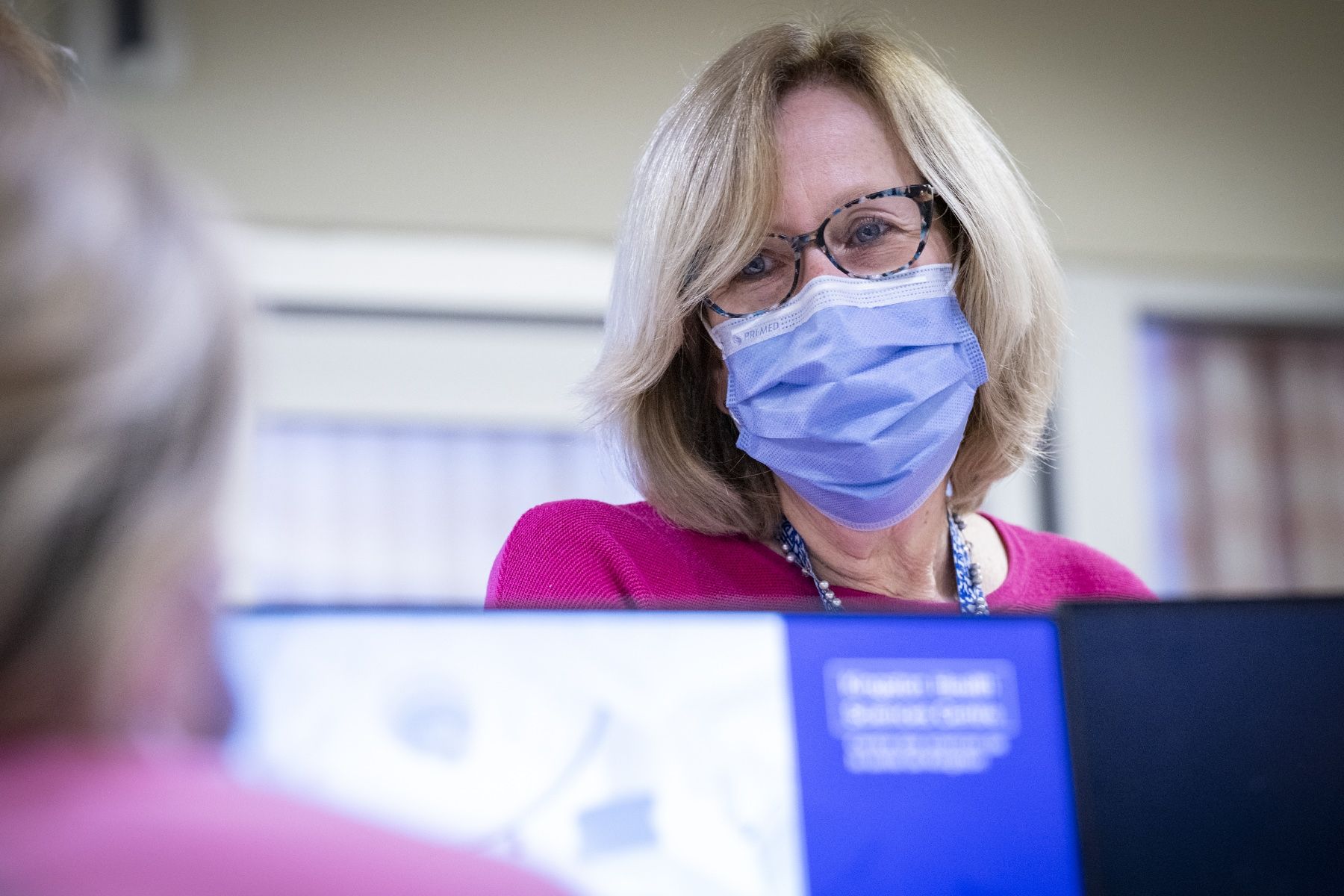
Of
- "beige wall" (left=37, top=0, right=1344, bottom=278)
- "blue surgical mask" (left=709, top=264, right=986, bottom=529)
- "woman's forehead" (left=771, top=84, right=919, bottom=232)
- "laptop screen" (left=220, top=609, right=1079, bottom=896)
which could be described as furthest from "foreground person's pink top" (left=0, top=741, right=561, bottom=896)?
"beige wall" (left=37, top=0, right=1344, bottom=278)

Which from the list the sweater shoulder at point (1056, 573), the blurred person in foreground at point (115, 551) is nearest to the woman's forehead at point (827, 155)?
the sweater shoulder at point (1056, 573)

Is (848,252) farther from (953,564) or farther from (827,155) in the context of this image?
(953,564)

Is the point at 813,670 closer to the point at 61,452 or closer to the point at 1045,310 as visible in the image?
the point at 61,452

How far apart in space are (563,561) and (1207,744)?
23.8 inches

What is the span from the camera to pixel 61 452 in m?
0.47

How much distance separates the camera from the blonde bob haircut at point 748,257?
1.30 metres

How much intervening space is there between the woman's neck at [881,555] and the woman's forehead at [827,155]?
0.92 ft

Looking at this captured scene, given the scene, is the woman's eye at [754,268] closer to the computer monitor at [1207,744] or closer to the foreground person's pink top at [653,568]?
the foreground person's pink top at [653,568]

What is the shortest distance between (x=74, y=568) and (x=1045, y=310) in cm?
→ 113

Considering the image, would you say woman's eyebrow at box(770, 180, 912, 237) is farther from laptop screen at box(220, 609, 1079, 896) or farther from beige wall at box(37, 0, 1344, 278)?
beige wall at box(37, 0, 1344, 278)

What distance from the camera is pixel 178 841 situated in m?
0.44

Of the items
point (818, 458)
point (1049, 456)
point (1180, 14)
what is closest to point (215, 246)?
point (818, 458)

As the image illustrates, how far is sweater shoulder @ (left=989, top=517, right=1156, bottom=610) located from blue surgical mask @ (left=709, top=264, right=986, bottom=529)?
0.46ft

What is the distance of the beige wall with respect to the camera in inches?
123
